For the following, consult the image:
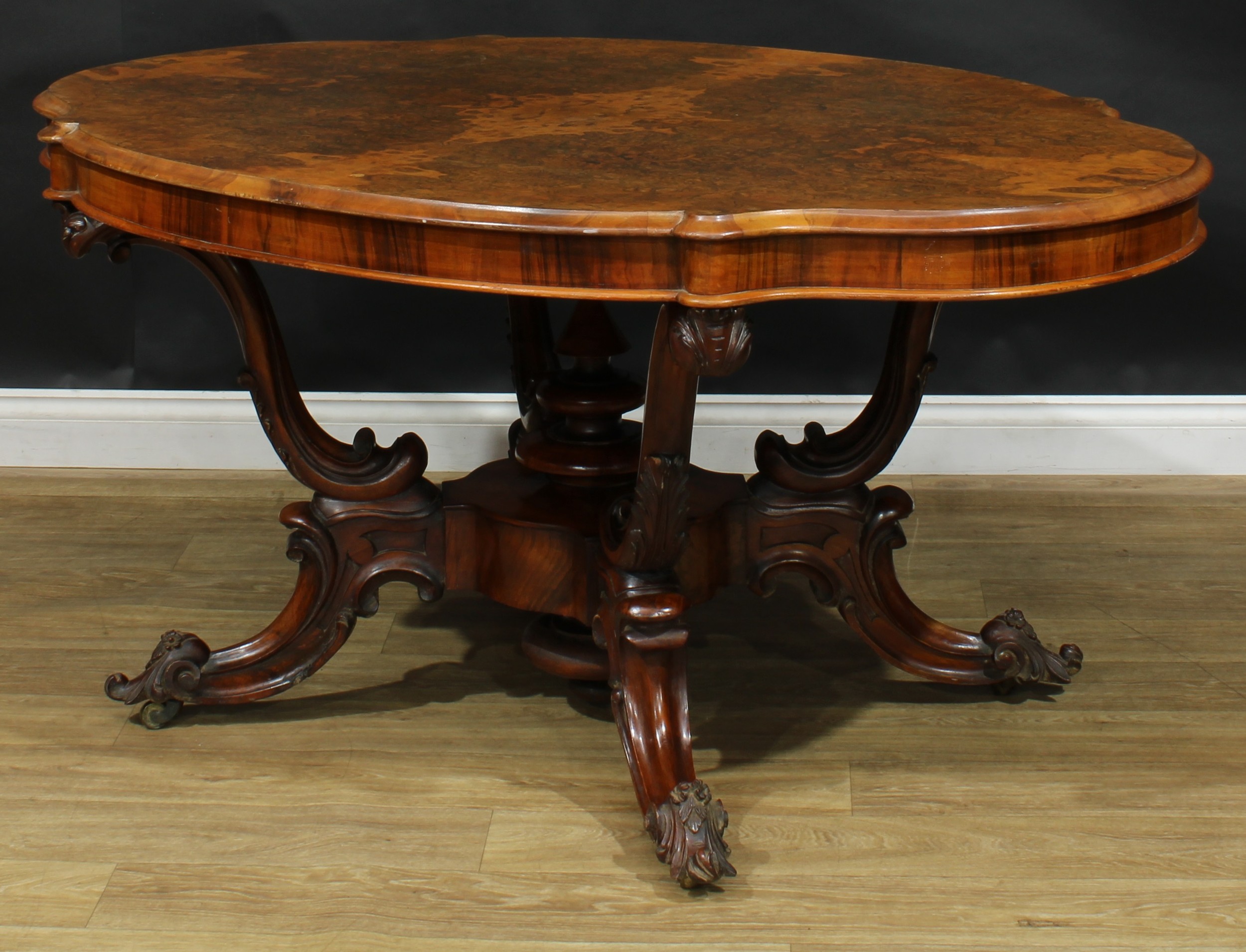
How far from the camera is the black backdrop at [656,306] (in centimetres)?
238

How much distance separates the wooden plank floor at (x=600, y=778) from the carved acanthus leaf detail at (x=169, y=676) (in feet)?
0.16

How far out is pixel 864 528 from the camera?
5.84ft

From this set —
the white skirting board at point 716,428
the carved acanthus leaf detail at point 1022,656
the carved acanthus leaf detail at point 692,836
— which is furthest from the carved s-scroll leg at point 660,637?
the white skirting board at point 716,428

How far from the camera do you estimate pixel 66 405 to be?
8.37 ft

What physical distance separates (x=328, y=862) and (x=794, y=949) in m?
0.48

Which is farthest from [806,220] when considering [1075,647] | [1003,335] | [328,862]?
[1003,335]

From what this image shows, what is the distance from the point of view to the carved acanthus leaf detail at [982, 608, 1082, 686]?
1.81 m

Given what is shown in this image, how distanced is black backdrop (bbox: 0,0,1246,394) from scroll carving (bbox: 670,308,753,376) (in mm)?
1294

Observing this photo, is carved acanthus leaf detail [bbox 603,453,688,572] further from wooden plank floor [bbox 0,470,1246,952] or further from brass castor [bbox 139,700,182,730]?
brass castor [bbox 139,700,182,730]

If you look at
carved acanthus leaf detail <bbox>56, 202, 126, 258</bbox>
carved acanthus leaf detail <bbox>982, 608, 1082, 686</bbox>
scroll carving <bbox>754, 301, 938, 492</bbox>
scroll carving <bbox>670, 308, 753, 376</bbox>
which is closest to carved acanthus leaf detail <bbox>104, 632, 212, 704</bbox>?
carved acanthus leaf detail <bbox>56, 202, 126, 258</bbox>

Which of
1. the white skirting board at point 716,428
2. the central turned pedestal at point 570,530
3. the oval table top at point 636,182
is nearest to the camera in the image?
the oval table top at point 636,182

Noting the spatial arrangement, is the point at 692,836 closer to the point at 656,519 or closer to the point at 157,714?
the point at 656,519

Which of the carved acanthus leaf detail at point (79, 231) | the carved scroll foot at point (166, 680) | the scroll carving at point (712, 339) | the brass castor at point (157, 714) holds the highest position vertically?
the scroll carving at point (712, 339)

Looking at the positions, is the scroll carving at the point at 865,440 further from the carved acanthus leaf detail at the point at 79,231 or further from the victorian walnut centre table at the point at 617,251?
the carved acanthus leaf detail at the point at 79,231
